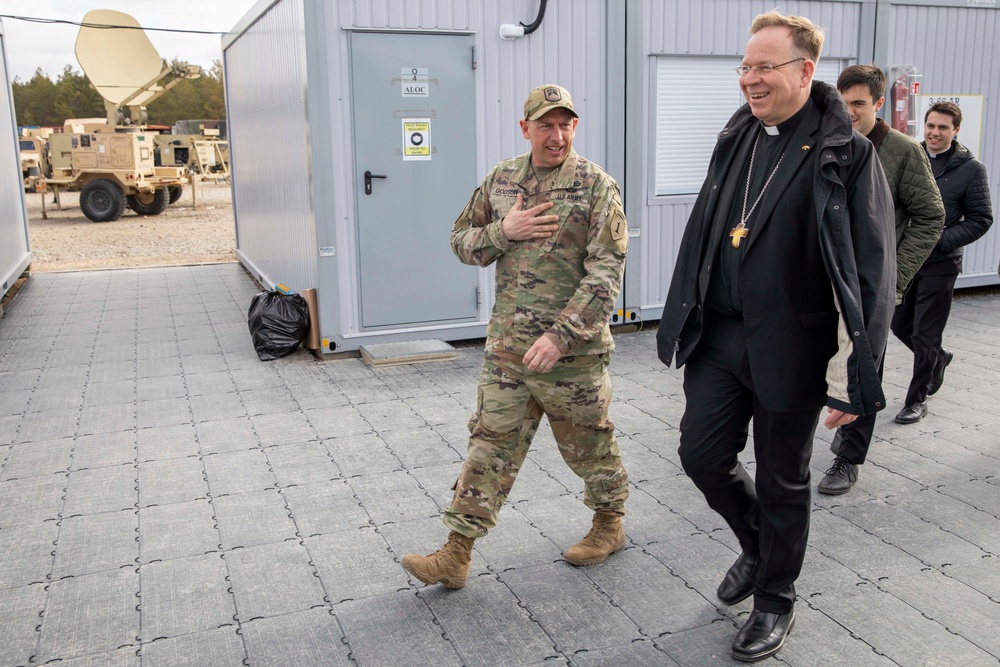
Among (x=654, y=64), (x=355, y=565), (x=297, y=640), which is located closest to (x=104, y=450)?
(x=355, y=565)

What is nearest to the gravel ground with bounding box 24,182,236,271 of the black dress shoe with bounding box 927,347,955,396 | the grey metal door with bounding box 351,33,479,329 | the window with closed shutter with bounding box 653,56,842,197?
the grey metal door with bounding box 351,33,479,329

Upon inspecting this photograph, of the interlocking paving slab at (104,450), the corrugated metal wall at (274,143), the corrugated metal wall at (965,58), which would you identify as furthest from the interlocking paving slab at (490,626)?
the corrugated metal wall at (965,58)

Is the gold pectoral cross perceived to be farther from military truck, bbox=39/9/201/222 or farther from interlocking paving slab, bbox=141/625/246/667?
military truck, bbox=39/9/201/222

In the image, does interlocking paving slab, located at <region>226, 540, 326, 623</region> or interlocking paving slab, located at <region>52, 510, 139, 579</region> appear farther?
interlocking paving slab, located at <region>52, 510, 139, 579</region>

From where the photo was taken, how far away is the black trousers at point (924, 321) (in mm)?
5227

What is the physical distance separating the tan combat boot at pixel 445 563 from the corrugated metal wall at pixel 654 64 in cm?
499

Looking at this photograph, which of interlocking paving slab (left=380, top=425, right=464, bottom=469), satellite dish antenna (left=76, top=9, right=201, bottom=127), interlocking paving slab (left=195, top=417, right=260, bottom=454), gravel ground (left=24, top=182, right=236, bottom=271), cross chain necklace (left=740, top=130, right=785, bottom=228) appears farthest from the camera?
satellite dish antenna (left=76, top=9, right=201, bottom=127)

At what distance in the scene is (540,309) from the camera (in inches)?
128

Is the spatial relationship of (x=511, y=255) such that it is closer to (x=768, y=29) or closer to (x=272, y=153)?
(x=768, y=29)

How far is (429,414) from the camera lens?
5688 millimetres

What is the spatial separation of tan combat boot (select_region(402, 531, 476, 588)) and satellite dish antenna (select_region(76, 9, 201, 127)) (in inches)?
893

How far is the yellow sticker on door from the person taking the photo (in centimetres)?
715

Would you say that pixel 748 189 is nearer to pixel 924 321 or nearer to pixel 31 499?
pixel 924 321

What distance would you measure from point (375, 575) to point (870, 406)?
1.94 meters
